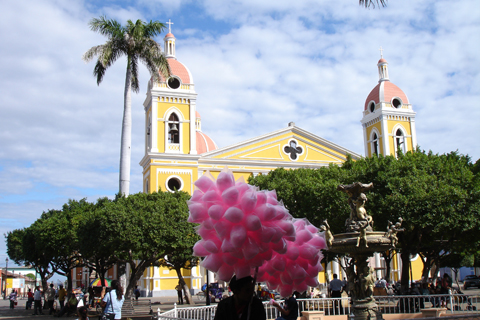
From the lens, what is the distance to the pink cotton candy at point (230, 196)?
401 centimetres

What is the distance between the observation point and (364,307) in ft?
38.0

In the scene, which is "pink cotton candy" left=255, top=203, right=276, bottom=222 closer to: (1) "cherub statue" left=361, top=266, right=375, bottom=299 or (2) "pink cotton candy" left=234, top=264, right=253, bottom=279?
(2) "pink cotton candy" left=234, top=264, right=253, bottom=279

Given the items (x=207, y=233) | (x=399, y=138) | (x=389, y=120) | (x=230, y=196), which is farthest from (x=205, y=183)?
(x=399, y=138)

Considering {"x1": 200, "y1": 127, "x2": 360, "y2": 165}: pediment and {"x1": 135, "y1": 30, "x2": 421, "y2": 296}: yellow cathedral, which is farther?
{"x1": 200, "y1": 127, "x2": 360, "y2": 165}: pediment

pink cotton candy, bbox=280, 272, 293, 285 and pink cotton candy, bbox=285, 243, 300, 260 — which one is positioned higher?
pink cotton candy, bbox=285, 243, 300, 260

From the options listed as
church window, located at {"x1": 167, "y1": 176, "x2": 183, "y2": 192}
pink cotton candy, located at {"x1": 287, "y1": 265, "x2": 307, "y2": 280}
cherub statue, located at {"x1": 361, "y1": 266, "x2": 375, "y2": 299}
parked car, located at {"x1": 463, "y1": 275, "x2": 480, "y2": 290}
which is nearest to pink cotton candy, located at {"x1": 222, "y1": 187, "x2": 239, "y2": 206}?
pink cotton candy, located at {"x1": 287, "y1": 265, "x2": 307, "y2": 280}

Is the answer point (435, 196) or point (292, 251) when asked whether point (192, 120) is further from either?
point (292, 251)

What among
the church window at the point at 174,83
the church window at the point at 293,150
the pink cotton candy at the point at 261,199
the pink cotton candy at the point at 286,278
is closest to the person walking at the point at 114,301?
the pink cotton candy at the point at 286,278

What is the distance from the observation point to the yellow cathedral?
117 feet

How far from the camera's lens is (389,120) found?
42094mm

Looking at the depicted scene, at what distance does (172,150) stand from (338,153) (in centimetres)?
1498

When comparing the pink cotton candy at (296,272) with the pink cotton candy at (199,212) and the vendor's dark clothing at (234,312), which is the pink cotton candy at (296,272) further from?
the pink cotton candy at (199,212)

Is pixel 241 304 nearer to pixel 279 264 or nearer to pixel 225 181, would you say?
pixel 279 264

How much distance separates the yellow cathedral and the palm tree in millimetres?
10880
